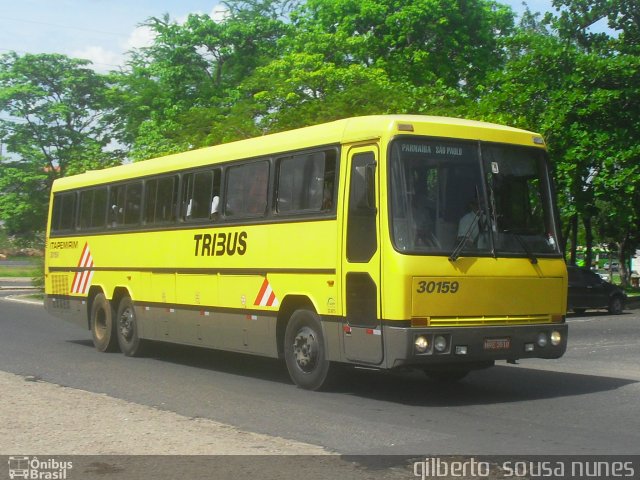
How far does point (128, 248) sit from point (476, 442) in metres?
9.81

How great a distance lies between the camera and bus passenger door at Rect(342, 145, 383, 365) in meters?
11.2

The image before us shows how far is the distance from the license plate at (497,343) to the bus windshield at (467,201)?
94 centimetres

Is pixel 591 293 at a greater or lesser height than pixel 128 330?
greater

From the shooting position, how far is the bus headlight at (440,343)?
10.9 meters

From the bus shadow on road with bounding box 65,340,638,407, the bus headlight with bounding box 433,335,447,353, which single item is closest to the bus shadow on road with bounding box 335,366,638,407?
the bus shadow on road with bounding box 65,340,638,407

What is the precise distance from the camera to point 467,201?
1142 centimetres

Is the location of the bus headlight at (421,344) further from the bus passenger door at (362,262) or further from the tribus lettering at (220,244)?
the tribus lettering at (220,244)

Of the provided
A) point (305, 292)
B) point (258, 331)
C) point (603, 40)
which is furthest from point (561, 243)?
point (603, 40)

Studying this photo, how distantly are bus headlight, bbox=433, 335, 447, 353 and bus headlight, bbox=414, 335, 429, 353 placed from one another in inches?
4.0

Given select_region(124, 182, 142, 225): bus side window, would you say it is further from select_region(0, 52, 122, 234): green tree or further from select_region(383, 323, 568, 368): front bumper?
select_region(0, 52, 122, 234): green tree

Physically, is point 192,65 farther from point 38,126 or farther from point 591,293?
point 591,293

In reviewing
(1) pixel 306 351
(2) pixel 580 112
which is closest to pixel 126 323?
(1) pixel 306 351

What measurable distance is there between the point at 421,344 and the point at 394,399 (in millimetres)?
1304

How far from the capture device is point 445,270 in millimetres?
11047
